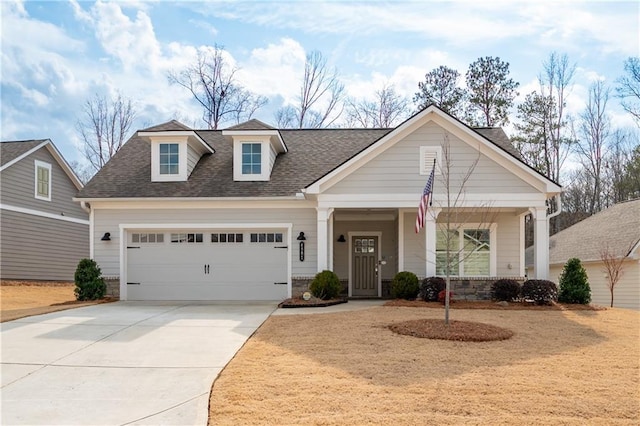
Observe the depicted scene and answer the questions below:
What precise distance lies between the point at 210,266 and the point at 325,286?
3904mm

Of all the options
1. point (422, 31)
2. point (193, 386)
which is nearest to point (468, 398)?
point (193, 386)

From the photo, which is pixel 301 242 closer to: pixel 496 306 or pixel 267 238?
pixel 267 238

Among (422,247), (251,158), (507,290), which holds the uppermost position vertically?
(251,158)

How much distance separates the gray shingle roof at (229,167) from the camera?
16688 mm

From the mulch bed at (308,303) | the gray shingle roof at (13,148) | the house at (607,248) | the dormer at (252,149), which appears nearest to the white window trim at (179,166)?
the dormer at (252,149)

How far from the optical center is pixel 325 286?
14.5 meters

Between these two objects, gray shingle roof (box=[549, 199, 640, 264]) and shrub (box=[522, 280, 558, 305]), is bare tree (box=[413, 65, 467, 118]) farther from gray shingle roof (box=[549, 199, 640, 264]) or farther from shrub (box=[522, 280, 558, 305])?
shrub (box=[522, 280, 558, 305])

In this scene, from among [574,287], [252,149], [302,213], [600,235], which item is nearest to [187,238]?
[252,149]

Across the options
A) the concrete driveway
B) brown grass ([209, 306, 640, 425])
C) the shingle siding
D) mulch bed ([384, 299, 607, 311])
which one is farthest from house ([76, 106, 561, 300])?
brown grass ([209, 306, 640, 425])

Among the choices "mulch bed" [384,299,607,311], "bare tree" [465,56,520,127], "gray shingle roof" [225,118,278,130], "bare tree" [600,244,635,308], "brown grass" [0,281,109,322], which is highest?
"bare tree" [465,56,520,127]

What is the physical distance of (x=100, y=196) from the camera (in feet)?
54.3

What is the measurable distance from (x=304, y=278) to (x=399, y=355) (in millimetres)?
8251

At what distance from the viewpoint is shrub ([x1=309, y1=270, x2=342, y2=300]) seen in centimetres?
1456

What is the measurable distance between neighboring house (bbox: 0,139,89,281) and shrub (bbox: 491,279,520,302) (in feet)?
55.8
